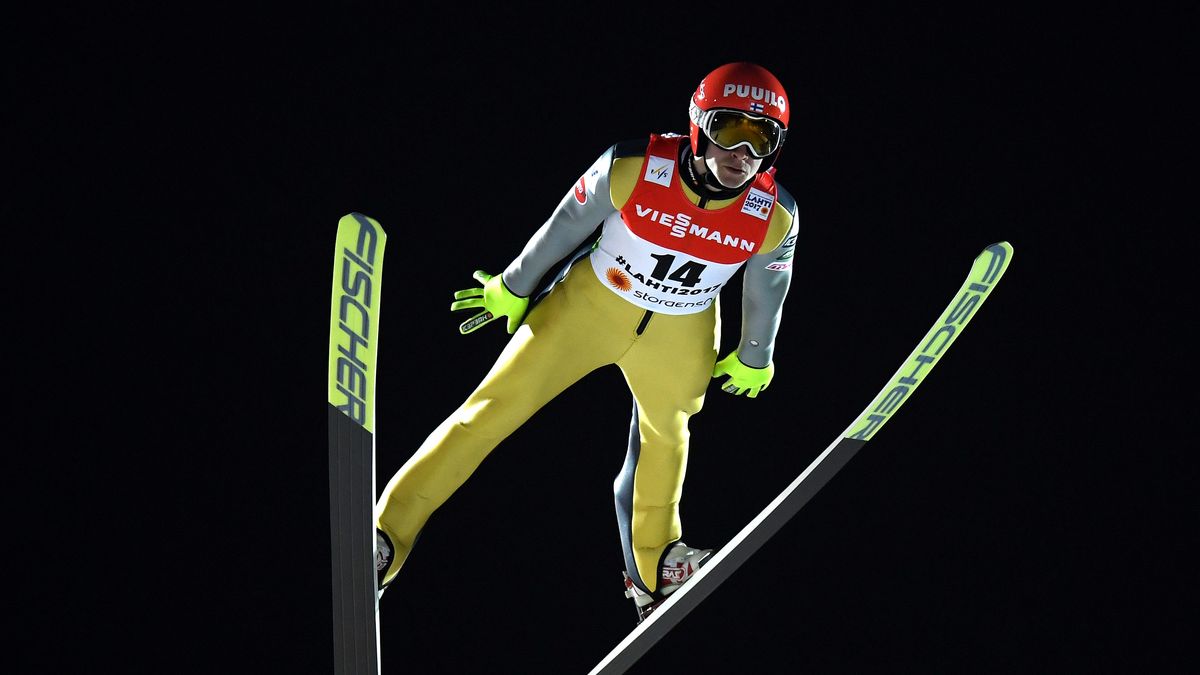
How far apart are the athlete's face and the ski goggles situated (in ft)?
0.06

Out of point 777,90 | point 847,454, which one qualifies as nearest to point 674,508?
point 847,454

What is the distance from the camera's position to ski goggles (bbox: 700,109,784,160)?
9.12 ft

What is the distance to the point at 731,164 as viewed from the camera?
9.25ft

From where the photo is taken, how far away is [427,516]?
3.14 metres

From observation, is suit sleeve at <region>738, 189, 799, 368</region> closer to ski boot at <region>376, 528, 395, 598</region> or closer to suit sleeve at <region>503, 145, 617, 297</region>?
suit sleeve at <region>503, 145, 617, 297</region>

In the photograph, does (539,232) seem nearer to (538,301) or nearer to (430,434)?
(538,301)

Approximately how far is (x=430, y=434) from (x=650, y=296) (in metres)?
0.58

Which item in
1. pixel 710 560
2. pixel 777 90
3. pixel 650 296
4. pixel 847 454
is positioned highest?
pixel 777 90

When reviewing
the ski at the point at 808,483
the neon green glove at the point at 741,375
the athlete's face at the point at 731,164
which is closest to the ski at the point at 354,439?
the ski at the point at 808,483

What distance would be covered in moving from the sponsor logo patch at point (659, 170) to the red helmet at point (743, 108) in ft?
0.36

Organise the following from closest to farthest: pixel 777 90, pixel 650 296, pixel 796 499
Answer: pixel 777 90 < pixel 650 296 < pixel 796 499

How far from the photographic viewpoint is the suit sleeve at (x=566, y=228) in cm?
290

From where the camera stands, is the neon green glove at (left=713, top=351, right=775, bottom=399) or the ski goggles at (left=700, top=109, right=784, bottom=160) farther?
the neon green glove at (left=713, top=351, right=775, bottom=399)

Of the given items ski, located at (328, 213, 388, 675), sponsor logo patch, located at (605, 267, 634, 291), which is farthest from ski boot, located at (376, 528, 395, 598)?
sponsor logo patch, located at (605, 267, 634, 291)
